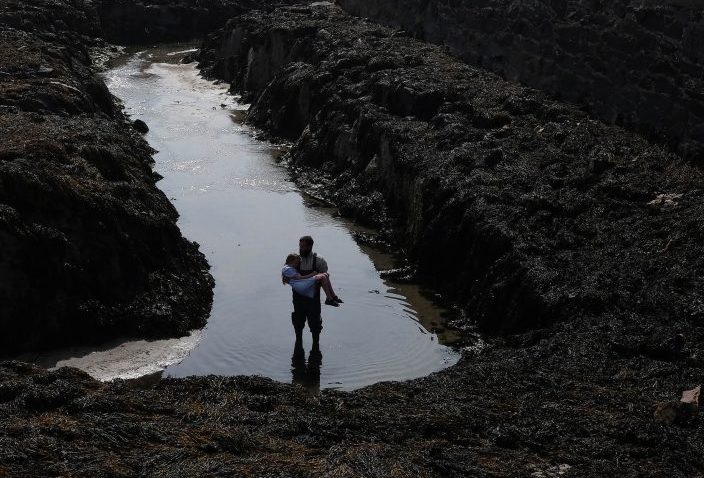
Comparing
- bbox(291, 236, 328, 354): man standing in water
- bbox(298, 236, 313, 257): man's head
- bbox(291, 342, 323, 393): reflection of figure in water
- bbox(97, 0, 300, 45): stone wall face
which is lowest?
bbox(291, 342, 323, 393): reflection of figure in water

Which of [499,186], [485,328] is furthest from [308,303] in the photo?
[499,186]

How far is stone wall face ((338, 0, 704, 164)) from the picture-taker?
76.8ft

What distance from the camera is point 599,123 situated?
70.2ft

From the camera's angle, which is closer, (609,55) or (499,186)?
(499,186)

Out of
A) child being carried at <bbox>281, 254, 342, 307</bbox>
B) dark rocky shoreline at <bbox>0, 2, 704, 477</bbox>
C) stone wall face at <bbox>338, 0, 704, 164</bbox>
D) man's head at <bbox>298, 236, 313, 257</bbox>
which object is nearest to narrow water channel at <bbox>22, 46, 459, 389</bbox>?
dark rocky shoreline at <bbox>0, 2, 704, 477</bbox>

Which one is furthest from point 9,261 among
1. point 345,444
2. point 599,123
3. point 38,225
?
point 599,123

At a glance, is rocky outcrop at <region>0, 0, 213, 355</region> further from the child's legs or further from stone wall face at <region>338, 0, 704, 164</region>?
stone wall face at <region>338, 0, 704, 164</region>

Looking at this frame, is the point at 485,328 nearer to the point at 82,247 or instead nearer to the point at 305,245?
the point at 305,245

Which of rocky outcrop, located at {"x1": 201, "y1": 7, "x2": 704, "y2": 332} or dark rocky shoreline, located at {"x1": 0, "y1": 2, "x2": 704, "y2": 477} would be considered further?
rocky outcrop, located at {"x1": 201, "y1": 7, "x2": 704, "y2": 332}

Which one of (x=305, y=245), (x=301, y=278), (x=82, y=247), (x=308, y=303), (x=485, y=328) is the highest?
(x=305, y=245)

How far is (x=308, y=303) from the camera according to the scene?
13398 millimetres

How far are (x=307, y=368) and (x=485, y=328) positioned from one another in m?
3.47

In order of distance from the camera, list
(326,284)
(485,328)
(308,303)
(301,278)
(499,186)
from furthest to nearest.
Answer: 1. (499,186)
2. (485,328)
3. (308,303)
4. (301,278)
5. (326,284)

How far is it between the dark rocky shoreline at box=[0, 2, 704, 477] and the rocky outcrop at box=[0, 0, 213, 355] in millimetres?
2508
